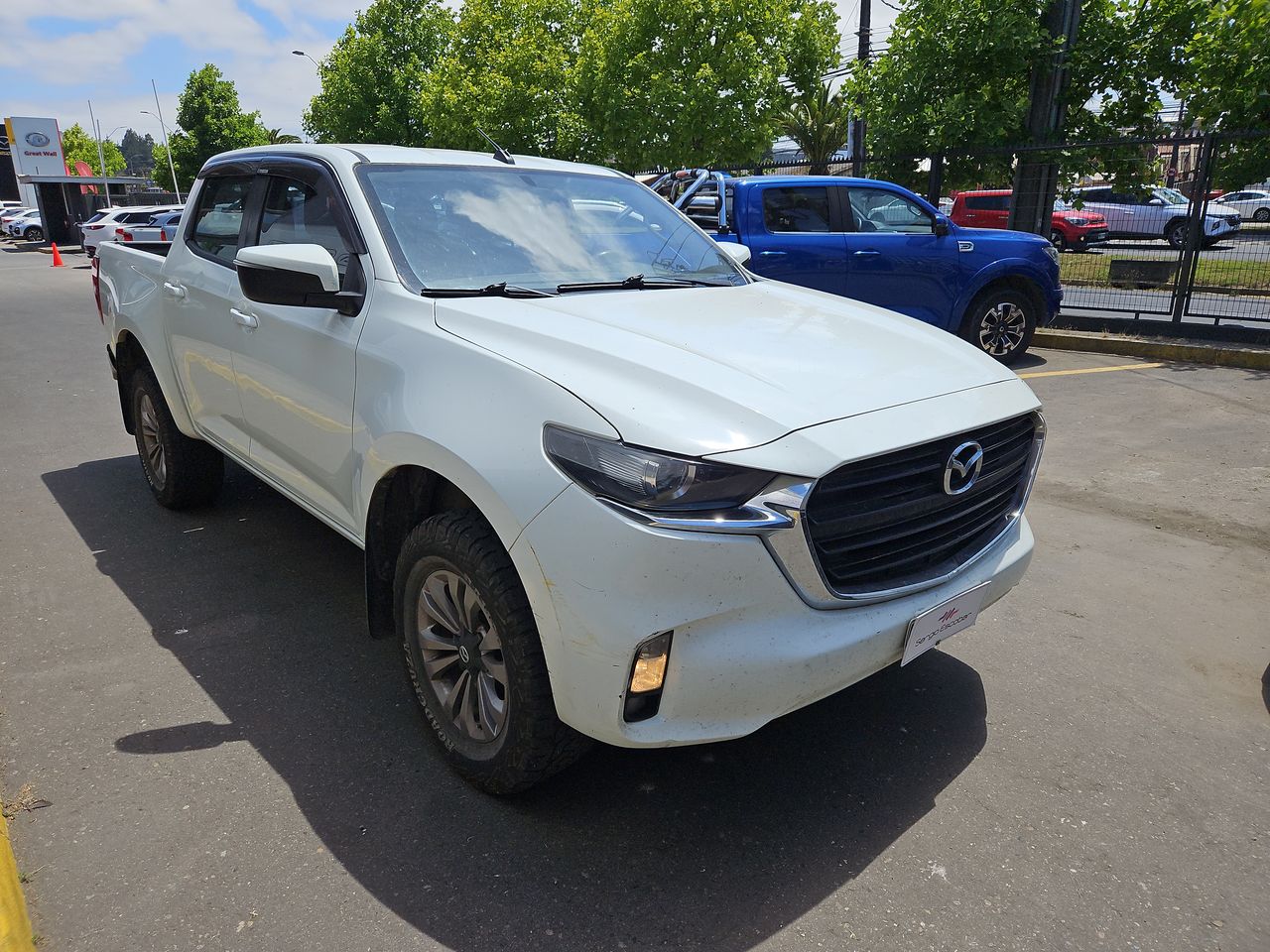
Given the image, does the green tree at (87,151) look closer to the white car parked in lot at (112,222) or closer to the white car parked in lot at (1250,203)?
the white car parked in lot at (112,222)

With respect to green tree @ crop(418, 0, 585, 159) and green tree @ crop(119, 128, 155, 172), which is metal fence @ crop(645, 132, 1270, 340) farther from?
green tree @ crop(119, 128, 155, 172)

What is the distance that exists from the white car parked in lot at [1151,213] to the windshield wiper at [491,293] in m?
10.0

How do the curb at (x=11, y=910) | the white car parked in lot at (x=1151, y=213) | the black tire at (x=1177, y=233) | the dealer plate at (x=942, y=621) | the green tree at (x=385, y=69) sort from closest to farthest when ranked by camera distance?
the curb at (x=11, y=910), the dealer plate at (x=942, y=621), the white car parked in lot at (x=1151, y=213), the black tire at (x=1177, y=233), the green tree at (x=385, y=69)

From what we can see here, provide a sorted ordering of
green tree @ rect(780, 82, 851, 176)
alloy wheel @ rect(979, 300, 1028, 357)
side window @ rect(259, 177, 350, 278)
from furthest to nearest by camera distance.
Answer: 1. green tree @ rect(780, 82, 851, 176)
2. alloy wheel @ rect(979, 300, 1028, 357)
3. side window @ rect(259, 177, 350, 278)

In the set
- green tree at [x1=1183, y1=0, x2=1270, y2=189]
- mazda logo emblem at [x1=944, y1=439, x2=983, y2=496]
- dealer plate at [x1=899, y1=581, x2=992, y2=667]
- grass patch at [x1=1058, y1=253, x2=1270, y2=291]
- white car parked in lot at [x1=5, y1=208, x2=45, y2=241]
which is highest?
green tree at [x1=1183, y1=0, x2=1270, y2=189]

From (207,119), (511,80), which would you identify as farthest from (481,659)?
(207,119)

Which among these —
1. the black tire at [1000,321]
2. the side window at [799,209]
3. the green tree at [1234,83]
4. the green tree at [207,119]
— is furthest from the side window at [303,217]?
the green tree at [207,119]

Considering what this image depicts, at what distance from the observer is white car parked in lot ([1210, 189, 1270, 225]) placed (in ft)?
34.0

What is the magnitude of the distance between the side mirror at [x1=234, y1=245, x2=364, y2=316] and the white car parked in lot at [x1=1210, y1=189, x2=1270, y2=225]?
10.4 meters

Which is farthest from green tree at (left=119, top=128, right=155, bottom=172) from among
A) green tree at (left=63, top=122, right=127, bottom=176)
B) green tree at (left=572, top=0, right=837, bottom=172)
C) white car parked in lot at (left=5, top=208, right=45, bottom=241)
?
green tree at (left=572, top=0, right=837, bottom=172)

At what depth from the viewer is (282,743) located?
3049 mm

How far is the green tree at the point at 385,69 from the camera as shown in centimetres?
3584

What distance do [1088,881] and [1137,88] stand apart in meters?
12.3

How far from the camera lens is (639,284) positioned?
3449 mm
